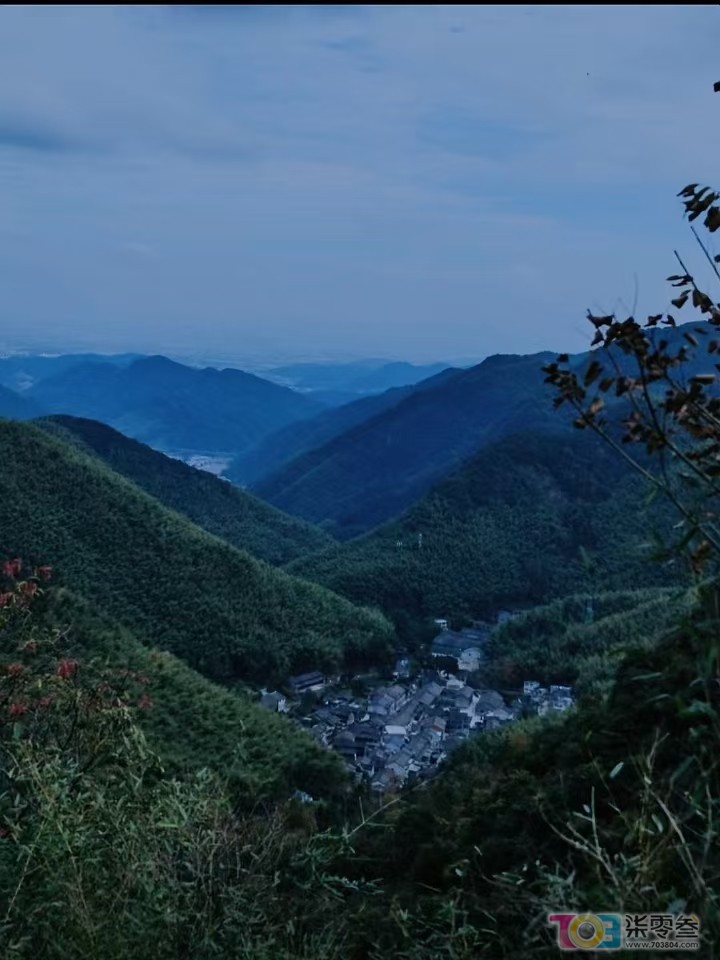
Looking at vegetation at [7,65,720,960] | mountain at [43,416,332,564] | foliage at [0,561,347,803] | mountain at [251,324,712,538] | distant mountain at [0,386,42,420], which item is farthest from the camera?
distant mountain at [0,386,42,420]

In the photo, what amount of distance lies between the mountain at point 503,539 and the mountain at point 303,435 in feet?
210

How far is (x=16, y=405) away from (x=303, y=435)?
4627 cm

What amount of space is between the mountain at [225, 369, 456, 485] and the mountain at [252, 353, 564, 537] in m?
19.5

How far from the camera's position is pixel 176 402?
491 ft

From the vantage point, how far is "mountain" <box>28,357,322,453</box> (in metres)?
143

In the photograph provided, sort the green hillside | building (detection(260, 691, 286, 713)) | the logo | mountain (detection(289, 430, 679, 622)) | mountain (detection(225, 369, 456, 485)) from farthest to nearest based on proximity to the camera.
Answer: mountain (detection(225, 369, 456, 485))
mountain (detection(289, 430, 679, 622))
building (detection(260, 691, 286, 713))
the green hillside
the logo

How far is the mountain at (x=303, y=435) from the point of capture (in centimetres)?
11125

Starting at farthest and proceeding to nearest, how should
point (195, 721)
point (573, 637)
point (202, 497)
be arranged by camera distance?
point (202, 497), point (573, 637), point (195, 721)

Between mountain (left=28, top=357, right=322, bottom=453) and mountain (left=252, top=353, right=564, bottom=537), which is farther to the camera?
mountain (left=28, top=357, right=322, bottom=453)

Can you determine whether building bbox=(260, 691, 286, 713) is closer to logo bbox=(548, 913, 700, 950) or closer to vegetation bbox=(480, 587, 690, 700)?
vegetation bbox=(480, 587, 690, 700)

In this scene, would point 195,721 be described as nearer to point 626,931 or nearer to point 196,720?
point 196,720

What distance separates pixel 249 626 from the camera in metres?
25.6

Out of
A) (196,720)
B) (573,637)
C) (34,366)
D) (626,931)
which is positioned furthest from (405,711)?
(34,366)

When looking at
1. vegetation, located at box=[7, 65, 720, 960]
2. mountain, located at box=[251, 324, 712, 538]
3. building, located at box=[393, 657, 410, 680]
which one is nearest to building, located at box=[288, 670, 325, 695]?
building, located at box=[393, 657, 410, 680]
